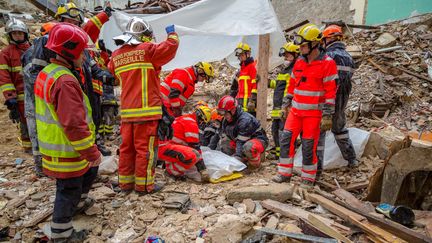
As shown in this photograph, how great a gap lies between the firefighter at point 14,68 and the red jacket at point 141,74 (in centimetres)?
212

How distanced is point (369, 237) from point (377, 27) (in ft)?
27.9

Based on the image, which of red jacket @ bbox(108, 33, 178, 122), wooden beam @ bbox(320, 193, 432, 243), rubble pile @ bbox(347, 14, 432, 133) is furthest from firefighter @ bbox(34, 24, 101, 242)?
rubble pile @ bbox(347, 14, 432, 133)

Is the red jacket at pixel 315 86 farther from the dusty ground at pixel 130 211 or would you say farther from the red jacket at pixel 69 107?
the red jacket at pixel 69 107

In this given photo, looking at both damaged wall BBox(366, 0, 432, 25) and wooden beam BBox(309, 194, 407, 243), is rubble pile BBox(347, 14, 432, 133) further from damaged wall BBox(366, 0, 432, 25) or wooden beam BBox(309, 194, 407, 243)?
wooden beam BBox(309, 194, 407, 243)

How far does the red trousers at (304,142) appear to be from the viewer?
143 inches

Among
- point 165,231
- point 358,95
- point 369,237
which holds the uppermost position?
point 358,95

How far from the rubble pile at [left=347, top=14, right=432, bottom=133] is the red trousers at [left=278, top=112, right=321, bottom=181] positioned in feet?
10.0

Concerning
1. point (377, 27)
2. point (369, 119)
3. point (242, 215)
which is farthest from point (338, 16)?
point (242, 215)

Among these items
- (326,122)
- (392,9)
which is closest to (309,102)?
(326,122)

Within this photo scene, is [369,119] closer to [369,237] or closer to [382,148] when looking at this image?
[382,148]

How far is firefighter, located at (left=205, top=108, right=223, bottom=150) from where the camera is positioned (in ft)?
17.2

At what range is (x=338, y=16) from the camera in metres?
10.5

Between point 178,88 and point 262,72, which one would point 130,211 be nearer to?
point 178,88

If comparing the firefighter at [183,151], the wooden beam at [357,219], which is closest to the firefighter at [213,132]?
the firefighter at [183,151]
